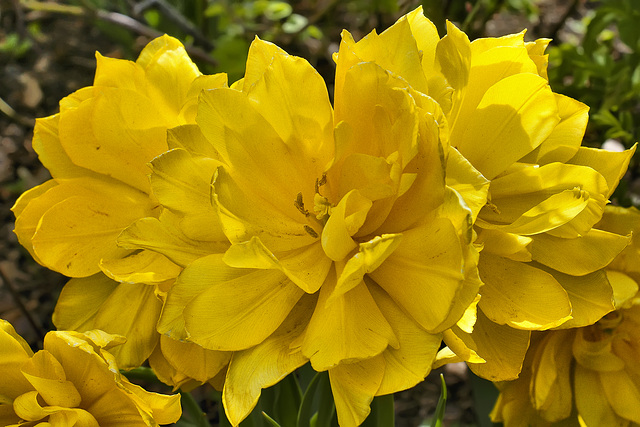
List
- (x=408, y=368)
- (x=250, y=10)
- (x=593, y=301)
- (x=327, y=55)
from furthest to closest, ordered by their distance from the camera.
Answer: (x=327, y=55) < (x=250, y=10) < (x=593, y=301) < (x=408, y=368)

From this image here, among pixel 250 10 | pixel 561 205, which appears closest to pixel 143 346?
pixel 561 205

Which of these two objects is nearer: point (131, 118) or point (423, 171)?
point (423, 171)

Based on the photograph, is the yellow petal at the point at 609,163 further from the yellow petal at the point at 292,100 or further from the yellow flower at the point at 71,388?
the yellow flower at the point at 71,388

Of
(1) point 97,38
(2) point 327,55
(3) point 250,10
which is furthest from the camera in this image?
(1) point 97,38

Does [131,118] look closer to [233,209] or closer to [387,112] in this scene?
[233,209]

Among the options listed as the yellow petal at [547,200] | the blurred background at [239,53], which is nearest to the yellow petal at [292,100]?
the yellow petal at [547,200]

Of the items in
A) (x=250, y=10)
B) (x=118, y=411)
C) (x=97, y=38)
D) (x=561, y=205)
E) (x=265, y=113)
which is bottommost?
(x=97, y=38)

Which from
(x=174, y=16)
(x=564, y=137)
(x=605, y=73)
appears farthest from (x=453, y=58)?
(x=174, y=16)
